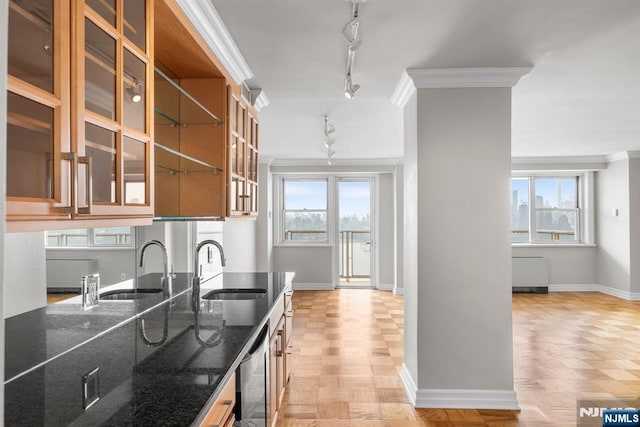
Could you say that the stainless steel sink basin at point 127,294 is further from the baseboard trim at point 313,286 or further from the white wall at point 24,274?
the baseboard trim at point 313,286

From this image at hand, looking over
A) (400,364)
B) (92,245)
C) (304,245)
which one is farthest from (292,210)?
(92,245)

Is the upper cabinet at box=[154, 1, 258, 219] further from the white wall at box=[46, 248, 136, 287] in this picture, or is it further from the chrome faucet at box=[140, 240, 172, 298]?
the white wall at box=[46, 248, 136, 287]

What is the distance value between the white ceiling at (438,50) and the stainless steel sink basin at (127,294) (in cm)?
141

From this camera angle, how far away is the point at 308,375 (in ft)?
12.4

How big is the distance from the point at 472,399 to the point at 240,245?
392 cm

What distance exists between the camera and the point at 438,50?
2629 millimetres

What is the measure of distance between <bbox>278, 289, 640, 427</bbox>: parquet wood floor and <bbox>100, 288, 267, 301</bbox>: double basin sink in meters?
0.87

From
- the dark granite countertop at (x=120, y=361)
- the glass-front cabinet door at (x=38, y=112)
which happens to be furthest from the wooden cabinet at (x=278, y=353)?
the glass-front cabinet door at (x=38, y=112)

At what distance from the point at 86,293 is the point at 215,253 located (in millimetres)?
2447

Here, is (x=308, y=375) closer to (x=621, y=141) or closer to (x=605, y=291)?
(x=621, y=141)

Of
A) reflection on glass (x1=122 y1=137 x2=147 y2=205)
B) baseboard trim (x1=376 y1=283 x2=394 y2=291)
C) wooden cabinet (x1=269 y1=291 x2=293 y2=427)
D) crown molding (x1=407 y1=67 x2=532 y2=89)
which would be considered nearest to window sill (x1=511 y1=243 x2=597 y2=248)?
baseboard trim (x1=376 y1=283 x2=394 y2=291)

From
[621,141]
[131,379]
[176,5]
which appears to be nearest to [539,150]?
[621,141]

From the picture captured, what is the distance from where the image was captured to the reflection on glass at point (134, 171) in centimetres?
134

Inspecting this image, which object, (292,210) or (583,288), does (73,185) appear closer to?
(292,210)
